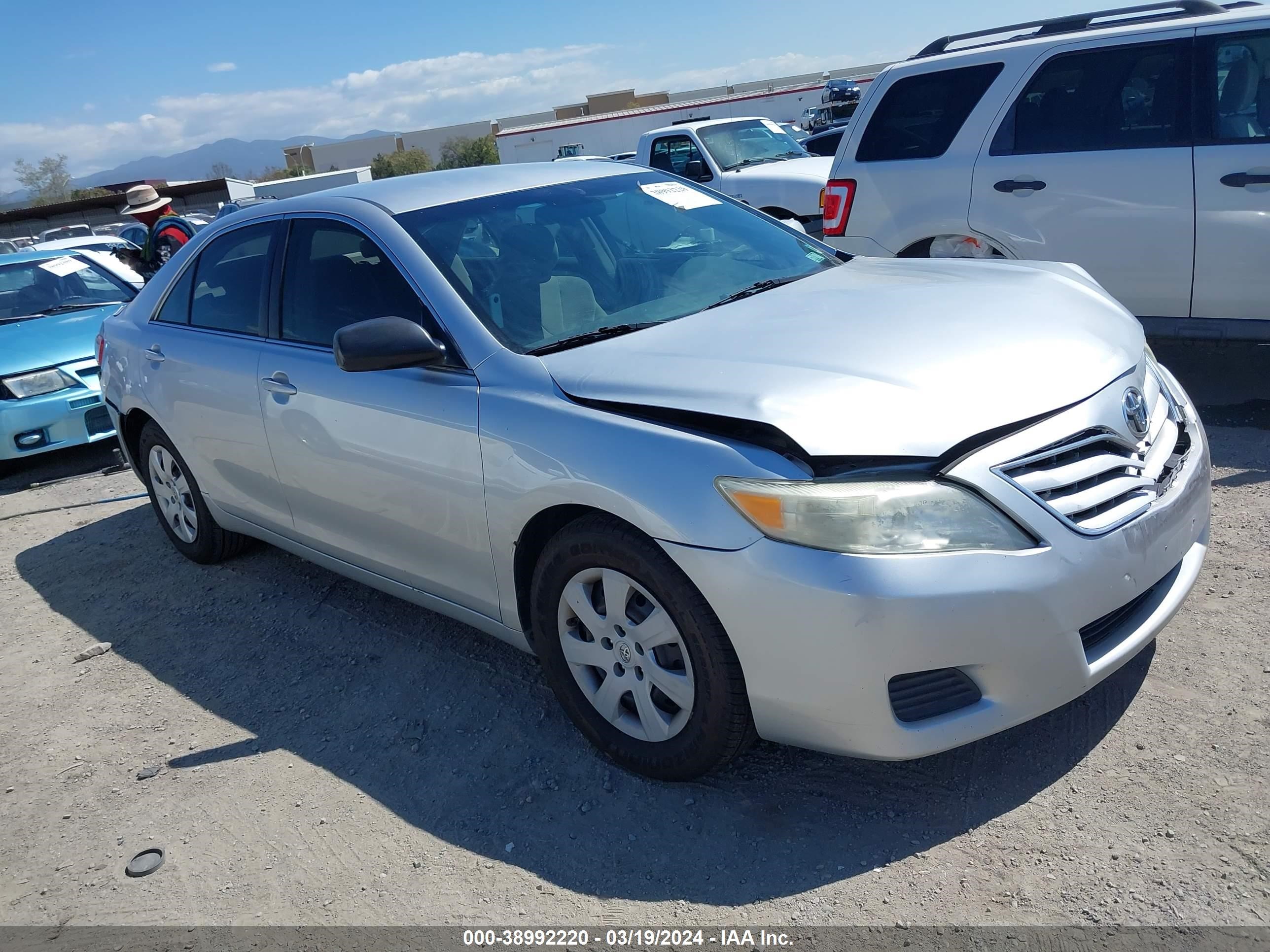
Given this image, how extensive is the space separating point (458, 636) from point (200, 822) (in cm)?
120

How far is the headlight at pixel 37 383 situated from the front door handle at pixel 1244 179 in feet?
24.5

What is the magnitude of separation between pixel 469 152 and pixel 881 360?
7278 cm

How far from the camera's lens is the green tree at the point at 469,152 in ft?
216

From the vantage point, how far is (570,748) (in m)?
3.23

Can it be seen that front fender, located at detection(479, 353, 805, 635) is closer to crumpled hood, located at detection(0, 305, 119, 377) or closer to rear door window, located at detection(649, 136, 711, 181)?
crumpled hood, located at detection(0, 305, 119, 377)

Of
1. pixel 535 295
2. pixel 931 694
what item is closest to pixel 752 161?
pixel 535 295

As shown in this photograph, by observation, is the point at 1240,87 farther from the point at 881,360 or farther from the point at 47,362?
the point at 47,362

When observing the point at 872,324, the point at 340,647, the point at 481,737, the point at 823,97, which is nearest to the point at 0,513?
the point at 340,647

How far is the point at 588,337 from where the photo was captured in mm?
3244

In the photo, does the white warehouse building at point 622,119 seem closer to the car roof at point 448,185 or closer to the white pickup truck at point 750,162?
the white pickup truck at point 750,162

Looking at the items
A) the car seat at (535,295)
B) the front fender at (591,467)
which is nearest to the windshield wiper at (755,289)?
the car seat at (535,295)

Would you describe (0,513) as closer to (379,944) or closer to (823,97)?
(379,944)

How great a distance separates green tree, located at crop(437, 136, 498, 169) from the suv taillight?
57.6 metres

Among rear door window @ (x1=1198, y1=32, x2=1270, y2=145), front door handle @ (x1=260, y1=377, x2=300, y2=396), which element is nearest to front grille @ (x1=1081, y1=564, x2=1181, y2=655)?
front door handle @ (x1=260, y1=377, x2=300, y2=396)
